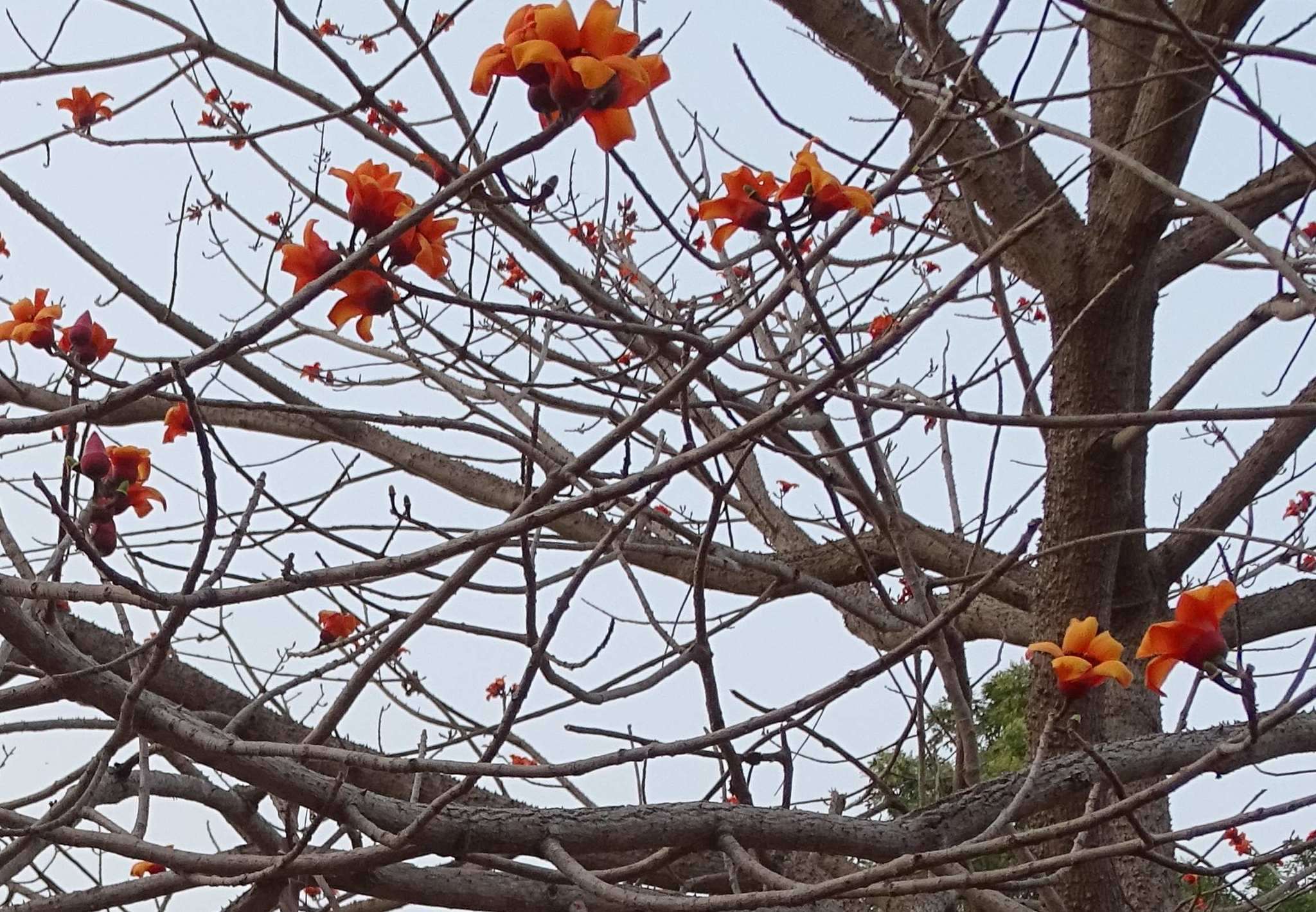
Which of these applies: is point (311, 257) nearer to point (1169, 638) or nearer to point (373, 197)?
point (373, 197)

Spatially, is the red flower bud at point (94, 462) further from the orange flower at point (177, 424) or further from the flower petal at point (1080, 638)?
the flower petal at point (1080, 638)

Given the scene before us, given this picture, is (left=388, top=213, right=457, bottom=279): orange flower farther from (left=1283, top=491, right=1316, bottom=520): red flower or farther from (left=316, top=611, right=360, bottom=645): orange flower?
(left=1283, top=491, right=1316, bottom=520): red flower

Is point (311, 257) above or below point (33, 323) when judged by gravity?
below

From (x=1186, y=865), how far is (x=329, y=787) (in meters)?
0.90

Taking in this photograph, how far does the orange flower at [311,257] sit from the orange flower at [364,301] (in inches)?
0.8

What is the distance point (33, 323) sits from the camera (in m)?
1.33

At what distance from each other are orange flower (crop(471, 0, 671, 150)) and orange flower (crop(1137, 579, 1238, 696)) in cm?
67

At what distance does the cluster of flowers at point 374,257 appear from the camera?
2.95 feet

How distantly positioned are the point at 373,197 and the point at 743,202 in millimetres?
312

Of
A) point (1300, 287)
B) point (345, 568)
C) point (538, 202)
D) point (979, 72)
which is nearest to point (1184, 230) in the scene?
point (979, 72)

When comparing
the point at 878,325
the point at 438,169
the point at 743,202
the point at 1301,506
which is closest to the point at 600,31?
the point at 743,202

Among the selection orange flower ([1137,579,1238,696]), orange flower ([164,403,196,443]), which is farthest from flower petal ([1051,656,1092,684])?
orange flower ([164,403,196,443])

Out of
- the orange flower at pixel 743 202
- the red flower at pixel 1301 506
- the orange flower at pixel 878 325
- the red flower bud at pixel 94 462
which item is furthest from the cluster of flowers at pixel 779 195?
the red flower at pixel 1301 506

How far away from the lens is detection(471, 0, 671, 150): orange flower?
0.79 m
